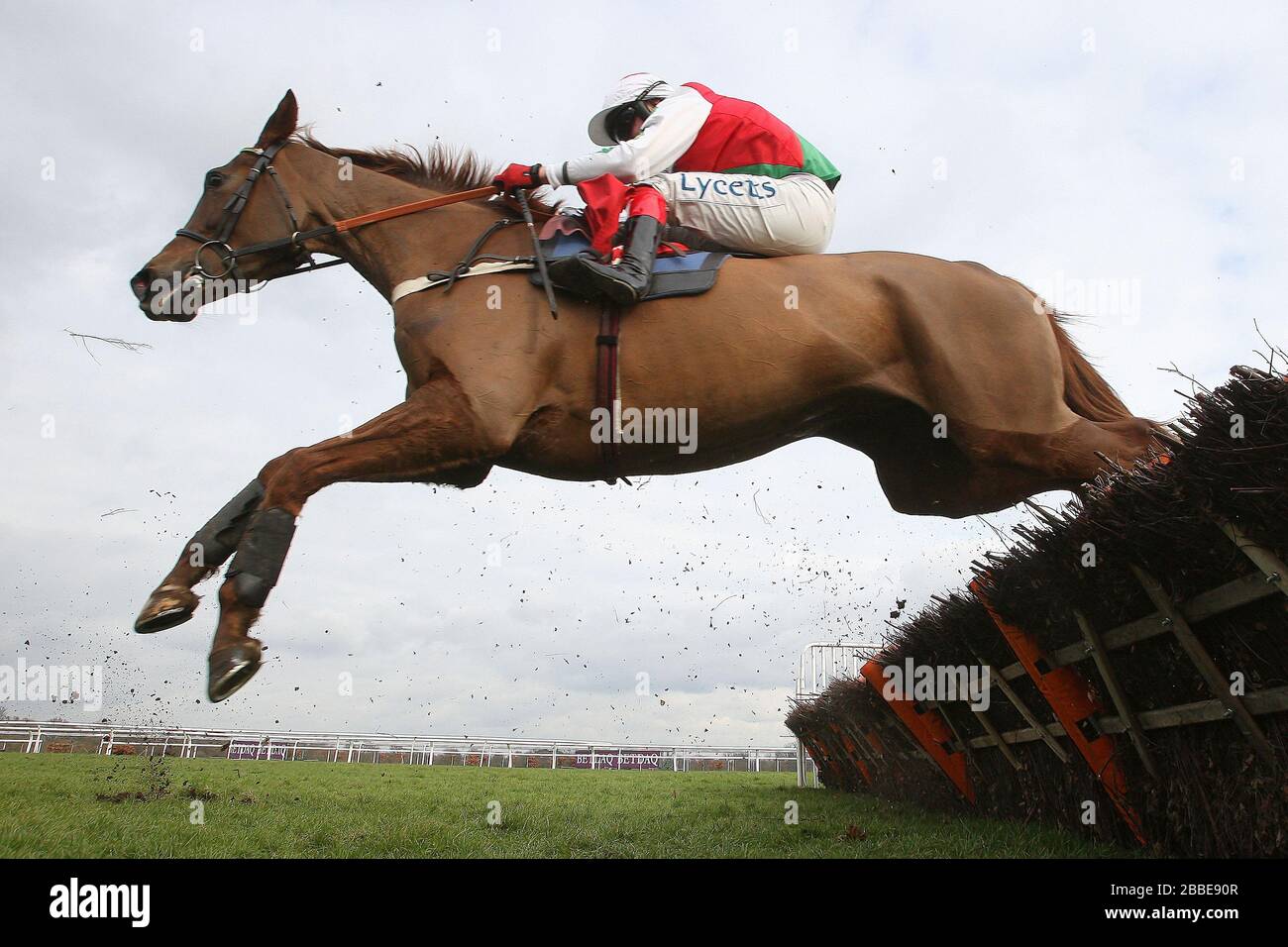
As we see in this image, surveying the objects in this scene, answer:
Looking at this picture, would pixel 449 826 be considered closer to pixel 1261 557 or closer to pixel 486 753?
pixel 1261 557

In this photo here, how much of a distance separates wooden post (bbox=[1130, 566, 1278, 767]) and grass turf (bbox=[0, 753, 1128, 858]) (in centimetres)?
135

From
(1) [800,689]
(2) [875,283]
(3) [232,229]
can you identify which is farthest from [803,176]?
(1) [800,689]

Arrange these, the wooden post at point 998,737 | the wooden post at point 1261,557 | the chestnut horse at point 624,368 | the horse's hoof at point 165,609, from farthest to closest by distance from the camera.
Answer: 1. the wooden post at point 998,737
2. the chestnut horse at point 624,368
3. the horse's hoof at point 165,609
4. the wooden post at point 1261,557

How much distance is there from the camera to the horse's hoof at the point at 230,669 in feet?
10.8

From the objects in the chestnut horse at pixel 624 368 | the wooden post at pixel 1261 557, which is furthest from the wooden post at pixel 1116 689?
the wooden post at pixel 1261 557

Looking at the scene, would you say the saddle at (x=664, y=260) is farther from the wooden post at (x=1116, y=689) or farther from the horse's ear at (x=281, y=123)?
the wooden post at (x=1116, y=689)

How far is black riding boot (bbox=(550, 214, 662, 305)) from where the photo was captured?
3.84 metres

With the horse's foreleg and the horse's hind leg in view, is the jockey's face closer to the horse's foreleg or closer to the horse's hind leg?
the horse's foreleg

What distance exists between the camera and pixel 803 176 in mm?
4500

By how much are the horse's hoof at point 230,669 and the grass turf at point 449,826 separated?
2.08 meters

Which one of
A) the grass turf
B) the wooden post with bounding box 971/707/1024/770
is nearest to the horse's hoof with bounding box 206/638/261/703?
the grass turf

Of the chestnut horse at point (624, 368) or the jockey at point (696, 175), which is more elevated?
the jockey at point (696, 175)

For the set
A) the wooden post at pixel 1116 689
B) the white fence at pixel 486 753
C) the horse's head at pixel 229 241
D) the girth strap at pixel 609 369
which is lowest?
the white fence at pixel 486 753
